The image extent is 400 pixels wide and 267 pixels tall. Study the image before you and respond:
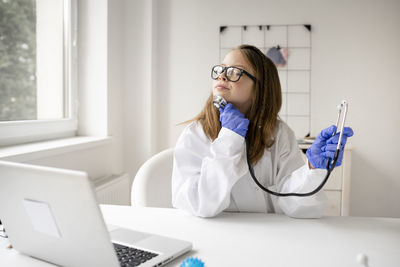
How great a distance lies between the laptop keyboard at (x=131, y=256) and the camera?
76cm

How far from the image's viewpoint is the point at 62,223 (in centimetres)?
69

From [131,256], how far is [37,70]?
1676 millimetres

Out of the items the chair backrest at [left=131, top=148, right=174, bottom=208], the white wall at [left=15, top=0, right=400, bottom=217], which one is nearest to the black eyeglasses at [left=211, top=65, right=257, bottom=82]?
the chair backrest at [left=131, top=148, right=174, bottom=208]

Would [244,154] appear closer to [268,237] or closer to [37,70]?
[268,237]

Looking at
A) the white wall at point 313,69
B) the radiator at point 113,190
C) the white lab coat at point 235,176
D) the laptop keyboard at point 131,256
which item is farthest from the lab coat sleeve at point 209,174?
the white wall at point 313,69

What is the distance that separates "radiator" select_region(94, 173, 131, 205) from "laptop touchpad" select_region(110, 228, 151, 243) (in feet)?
3.95

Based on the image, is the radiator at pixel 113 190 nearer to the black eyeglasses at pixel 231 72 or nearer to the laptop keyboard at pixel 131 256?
the black eyeglasses at pixel 231 72

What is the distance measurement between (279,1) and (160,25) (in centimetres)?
101

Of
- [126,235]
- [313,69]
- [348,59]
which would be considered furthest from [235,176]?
[348,59]

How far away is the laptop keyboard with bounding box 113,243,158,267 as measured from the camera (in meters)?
0.76

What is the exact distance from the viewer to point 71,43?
7.94 ft

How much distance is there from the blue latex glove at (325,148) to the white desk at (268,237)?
7.2 inches

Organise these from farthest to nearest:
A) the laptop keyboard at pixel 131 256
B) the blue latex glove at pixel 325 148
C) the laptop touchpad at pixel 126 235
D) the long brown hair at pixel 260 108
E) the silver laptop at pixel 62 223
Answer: the long brown hair at pixel 260 108, the blue latex glove at pixel 325 148, the laptop touchpad at pixel 126 235, the laptop keyboard at pixel 131 256, the silver laptop at pixel 62 223

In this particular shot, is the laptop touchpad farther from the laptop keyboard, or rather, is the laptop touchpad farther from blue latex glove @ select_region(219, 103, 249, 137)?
blue latex glove @ select_region(219, 103, 249, 137)
